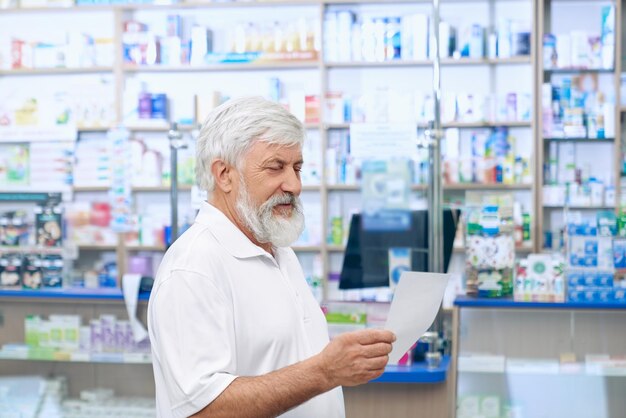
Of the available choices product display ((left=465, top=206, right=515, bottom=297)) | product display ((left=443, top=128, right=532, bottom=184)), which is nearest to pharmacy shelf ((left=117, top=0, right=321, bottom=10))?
product display ((left=443, top=128, right=532, bottom=184))

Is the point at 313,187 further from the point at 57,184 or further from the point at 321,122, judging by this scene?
the point at 57,184

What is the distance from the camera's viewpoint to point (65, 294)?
4.02 meters

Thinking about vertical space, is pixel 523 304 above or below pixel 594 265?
below

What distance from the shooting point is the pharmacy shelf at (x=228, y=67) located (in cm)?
636

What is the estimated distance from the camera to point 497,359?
12.1ft

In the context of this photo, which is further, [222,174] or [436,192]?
[436,192]

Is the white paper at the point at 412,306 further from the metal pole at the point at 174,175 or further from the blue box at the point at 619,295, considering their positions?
the metal pole at the point at 174,175

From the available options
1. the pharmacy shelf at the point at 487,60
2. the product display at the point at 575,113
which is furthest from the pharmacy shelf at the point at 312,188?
the product display at the point at 575,113

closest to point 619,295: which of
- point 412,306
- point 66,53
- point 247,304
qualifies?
point 412,306

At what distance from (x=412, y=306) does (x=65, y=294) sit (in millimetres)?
2535

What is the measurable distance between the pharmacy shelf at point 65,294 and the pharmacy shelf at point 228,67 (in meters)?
2.61


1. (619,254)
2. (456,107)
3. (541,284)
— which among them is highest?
(456,107)

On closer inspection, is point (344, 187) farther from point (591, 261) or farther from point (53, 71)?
point (591, 261)

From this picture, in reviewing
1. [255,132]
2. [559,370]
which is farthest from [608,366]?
[255,132]
